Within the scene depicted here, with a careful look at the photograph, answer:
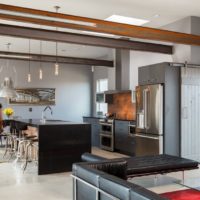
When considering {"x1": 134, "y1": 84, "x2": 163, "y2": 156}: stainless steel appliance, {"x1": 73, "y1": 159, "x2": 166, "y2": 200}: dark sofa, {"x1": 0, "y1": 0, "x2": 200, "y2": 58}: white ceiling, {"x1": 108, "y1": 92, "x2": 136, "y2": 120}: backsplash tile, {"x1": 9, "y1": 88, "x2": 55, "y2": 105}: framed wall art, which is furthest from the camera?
{"x1": 9, "y1": 88, "x2": 55, "y2": 105}: framed wall art

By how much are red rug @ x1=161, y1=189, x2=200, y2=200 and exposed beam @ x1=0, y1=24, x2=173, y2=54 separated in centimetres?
362

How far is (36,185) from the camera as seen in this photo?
516 centimetres

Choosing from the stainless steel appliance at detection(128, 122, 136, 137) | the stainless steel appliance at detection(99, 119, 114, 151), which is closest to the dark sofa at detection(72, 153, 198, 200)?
the stainless steel appliance at detection(128, 122, 136, 137)

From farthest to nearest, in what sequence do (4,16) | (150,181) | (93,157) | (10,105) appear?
(10,105) → (150,181) → (4,16) → (93,157)

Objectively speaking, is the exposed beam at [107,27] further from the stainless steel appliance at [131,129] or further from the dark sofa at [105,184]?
the stainless steel appliance at [131,129]

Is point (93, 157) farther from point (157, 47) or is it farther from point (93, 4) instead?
point (157, 47)

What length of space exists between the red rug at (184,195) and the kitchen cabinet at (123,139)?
12.1ft

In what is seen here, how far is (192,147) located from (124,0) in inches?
142

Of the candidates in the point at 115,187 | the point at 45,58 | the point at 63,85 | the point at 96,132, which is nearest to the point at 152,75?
the point at 96,132

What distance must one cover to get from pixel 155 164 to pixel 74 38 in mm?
3192

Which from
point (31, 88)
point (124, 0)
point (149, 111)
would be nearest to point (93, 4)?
point (124, 0)

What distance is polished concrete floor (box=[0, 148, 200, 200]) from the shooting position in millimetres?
4574

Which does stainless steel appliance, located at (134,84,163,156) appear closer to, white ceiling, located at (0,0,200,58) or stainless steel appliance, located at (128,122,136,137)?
stainless steel appliance, located at (128,122,136,137)

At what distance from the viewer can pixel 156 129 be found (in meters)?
6.42
